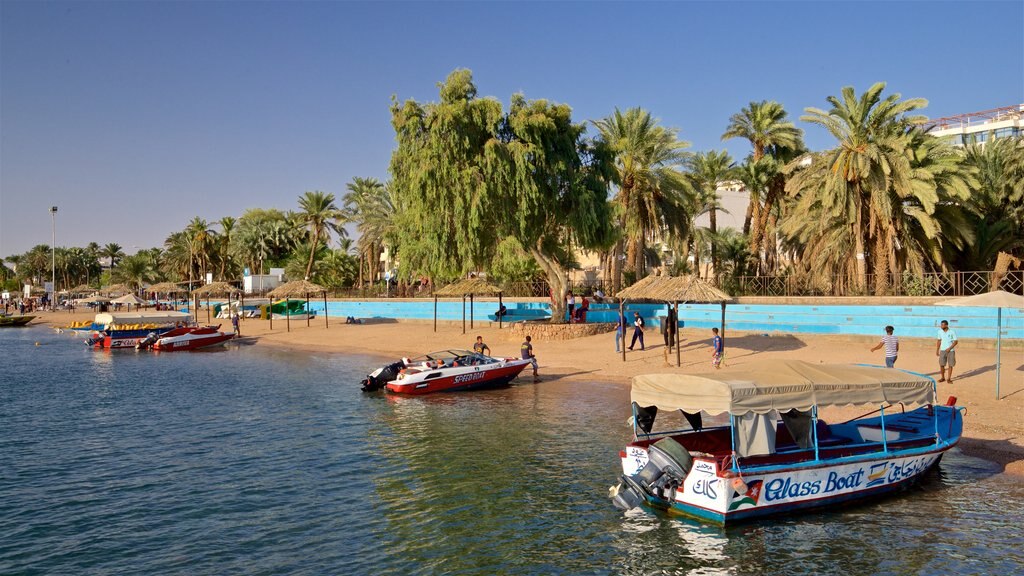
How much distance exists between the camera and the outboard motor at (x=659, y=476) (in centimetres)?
1170

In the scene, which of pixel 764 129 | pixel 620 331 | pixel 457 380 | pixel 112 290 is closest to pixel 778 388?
pixel 457 380

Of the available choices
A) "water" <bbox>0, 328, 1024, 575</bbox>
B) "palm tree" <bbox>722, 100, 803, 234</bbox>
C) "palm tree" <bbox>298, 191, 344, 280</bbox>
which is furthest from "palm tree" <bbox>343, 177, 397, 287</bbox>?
"water" <bbox>0, 328, 1024, 575</bbox>

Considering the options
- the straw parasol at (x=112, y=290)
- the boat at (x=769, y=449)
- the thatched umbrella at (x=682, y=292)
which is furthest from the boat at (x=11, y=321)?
the boat at (x=769, y=449)

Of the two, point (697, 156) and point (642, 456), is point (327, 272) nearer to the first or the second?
point (697, 156)

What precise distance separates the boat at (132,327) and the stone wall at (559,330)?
24.7 m

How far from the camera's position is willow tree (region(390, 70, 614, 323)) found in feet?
116

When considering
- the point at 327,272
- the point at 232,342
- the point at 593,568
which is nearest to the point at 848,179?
the point at 593,568

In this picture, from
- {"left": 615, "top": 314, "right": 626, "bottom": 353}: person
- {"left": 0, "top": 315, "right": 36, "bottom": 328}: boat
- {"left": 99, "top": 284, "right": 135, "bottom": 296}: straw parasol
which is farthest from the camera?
{"left": 99, "top": 284, "right": 135, "bottom": 296}: straw parasol

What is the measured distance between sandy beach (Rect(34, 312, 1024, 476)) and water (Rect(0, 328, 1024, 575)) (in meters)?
2.57

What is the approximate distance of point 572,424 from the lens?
1919cm

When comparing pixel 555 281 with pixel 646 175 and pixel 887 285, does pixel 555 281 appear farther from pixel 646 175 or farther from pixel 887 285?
pixel 887 285

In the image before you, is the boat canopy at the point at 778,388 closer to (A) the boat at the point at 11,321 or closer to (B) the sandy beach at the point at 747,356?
(B) the sandy beach at the point at 747,356

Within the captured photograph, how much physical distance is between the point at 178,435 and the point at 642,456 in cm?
1297

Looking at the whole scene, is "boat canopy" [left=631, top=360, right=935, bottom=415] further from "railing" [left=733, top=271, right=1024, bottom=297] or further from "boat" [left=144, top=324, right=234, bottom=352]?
"boat" [left=144, top=324, right=234, bottom=352]
